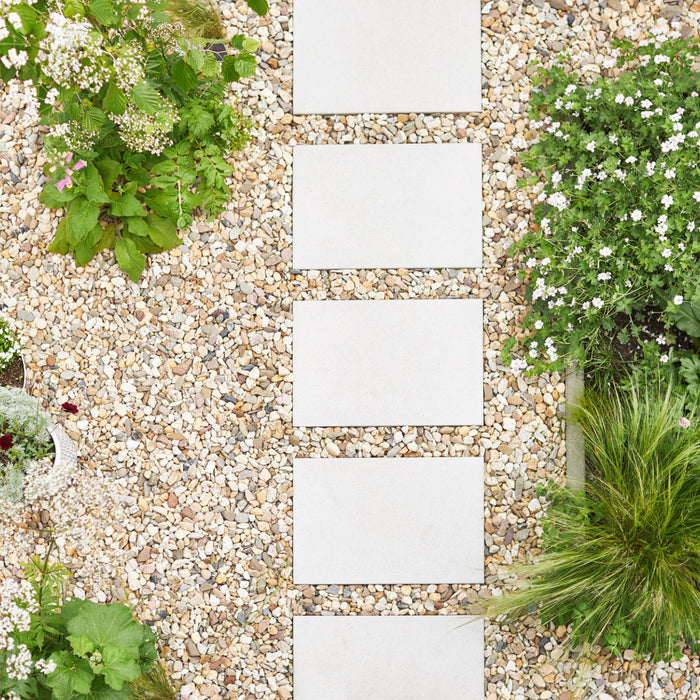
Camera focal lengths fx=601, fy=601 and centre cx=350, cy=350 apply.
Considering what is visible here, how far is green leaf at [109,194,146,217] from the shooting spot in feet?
7.15

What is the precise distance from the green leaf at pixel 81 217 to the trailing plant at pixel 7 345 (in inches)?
18.5

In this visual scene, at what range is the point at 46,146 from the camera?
2066 mm

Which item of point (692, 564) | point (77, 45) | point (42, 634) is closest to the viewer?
point (77, 45)

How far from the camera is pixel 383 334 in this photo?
2.31 m

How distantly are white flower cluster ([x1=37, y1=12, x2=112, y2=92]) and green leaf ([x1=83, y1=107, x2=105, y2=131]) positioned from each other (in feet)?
0.34

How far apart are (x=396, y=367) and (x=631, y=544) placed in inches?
40.0

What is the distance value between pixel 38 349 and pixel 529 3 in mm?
2347

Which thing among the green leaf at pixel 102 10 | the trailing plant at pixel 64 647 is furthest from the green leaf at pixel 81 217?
the trailing plant at pixel 64 647

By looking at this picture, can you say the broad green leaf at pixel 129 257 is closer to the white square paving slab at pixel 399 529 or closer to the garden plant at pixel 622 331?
the white square paving slab at pixel 399 529

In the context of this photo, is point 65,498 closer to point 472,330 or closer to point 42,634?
point 42,634

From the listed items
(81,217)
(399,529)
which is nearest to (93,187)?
(81,217)

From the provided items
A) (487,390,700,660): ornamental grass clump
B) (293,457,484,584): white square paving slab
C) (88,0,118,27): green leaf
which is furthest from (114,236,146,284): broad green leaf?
(487,390,700,660): ornamental grass clump

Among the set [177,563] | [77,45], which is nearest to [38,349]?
[177,563]

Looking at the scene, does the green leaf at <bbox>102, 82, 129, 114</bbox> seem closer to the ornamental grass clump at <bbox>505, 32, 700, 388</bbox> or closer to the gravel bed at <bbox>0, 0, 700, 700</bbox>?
the gravel bed at <bbox>0, 0, 700, 700</bbox>
